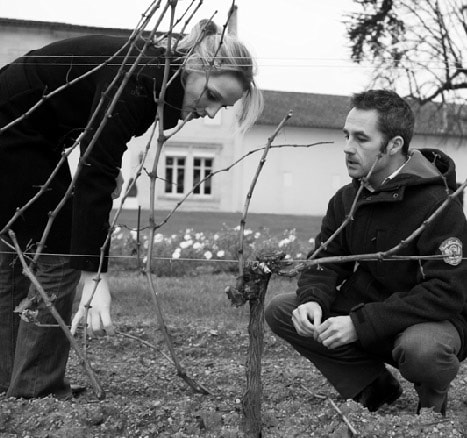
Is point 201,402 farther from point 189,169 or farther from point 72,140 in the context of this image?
point 189,169

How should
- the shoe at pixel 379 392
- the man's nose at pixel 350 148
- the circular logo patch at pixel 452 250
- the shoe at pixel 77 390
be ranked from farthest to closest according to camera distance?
the shoe at pixel 77 390 < the shoe at pixel 379 392 < the man's nose at pixel 350 148 < the circular logo patch at pixel 452 250

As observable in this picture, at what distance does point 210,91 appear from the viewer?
Answer: 222 centimetres

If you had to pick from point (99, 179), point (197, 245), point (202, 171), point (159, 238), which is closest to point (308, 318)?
point (99, 179)

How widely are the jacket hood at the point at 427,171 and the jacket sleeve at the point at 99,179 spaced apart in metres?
0.88

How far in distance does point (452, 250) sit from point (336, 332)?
435 mm

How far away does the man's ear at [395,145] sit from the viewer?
2490 millimetres

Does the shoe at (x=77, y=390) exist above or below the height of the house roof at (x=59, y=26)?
below

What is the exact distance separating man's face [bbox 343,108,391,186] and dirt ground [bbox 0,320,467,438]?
791 mm

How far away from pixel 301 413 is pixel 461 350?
2.00ft

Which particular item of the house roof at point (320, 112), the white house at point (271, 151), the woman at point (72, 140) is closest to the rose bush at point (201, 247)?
the white house at point (271, 151)

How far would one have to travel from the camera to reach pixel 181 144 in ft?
13.2

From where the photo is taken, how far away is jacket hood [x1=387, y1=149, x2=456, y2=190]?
7.87 feet

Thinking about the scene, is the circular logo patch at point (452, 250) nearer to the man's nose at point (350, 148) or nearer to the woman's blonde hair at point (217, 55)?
the man's nose at point (350, 148)

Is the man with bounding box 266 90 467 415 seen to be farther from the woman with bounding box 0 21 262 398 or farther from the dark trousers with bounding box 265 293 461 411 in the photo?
the woman with bounding box 0 21 262 398
